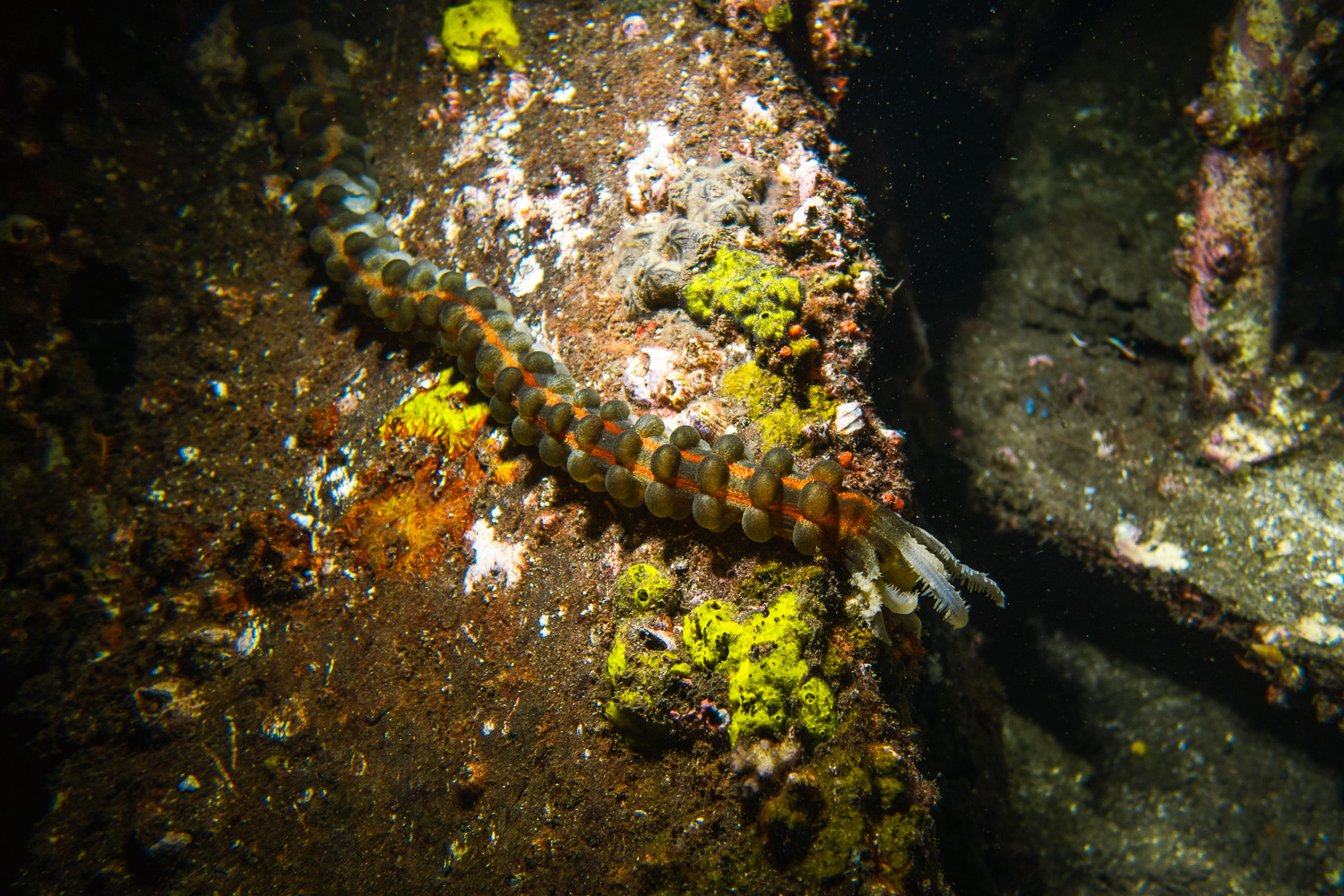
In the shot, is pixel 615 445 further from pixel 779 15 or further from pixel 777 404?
pixel 779 15

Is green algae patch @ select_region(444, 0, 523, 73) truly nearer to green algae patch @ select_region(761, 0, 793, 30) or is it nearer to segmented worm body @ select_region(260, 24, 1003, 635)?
segmented worm body @ select_region(260, 24, 1003, 635)

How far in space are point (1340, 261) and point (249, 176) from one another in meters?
8.08

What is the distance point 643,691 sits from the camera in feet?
6.94

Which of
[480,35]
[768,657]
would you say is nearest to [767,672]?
[768,657]

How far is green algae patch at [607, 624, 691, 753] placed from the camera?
6.88 feet

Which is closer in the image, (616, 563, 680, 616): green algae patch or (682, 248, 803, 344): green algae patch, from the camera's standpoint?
(616, 563, 680, 616): green algae patch

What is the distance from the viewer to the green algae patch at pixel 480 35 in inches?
151

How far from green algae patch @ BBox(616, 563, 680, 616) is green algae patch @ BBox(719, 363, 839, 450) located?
73cm

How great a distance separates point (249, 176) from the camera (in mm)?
4176

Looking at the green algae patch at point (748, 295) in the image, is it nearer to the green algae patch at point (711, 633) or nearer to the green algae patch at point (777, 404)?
the green algae patch at point (777, 404)

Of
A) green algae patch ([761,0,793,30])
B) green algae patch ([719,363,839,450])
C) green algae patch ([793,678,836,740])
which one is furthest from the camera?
green algae patch ([761,0,793,30])

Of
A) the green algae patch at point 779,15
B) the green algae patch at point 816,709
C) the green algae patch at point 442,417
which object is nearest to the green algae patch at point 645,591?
the green algae patch at point 816,709

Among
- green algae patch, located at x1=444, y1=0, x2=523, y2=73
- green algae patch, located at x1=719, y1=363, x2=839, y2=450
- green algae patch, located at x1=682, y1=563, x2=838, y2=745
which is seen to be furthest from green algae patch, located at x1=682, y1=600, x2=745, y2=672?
green algae patch, located at x1=444, y1=0, x2=523, y2=73

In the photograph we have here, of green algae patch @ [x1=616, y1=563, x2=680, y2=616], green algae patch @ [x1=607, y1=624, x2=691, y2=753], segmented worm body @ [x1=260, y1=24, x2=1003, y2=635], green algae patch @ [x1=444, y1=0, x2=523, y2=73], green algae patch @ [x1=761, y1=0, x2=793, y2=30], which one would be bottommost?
green algae patch @ [x1=607, y1=624, x2=691, y2=753]
